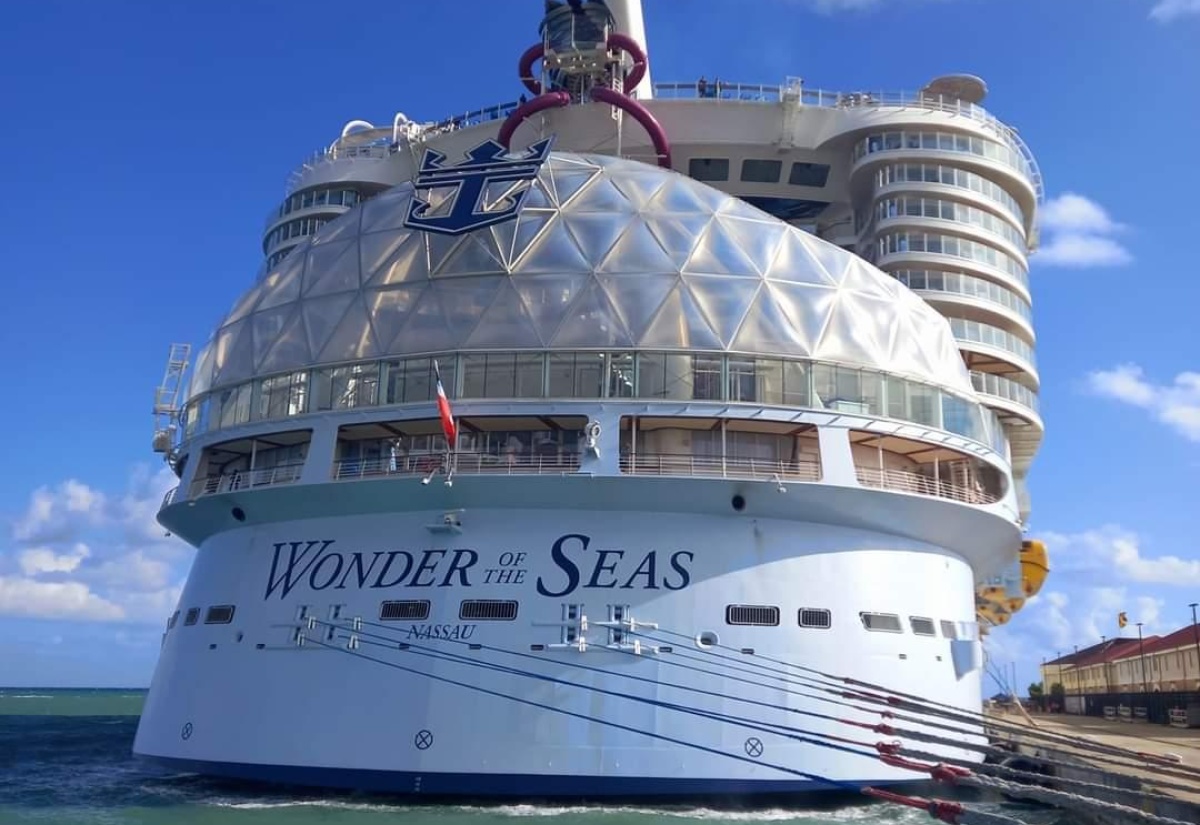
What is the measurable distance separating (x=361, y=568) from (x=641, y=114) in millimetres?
20282

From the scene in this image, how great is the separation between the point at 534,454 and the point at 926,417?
32.0 ft

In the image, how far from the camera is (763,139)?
39.8m

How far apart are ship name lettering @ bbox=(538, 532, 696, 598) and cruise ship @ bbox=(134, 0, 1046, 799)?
7 centimetres

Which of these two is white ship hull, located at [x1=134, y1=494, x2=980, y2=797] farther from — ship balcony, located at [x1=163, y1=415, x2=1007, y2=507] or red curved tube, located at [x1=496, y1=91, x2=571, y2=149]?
red curved tube, located at [x1=496, y1=91, x2=571, y2=149]

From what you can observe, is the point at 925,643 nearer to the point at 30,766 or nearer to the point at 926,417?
the point at 926,417

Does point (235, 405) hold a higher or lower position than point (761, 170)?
lower

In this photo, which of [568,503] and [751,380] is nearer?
[568,503]

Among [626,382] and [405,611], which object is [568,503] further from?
[405,611]

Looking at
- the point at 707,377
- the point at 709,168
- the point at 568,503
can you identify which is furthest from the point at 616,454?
the point at 709,168

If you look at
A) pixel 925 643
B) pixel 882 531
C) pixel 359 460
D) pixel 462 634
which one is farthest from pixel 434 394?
pixel 925 643

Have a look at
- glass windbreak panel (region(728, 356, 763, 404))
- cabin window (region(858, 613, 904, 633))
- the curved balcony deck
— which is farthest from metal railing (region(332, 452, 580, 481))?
cabin window (region(858, 613, 904, 633))

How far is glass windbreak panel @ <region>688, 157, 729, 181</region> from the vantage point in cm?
4084

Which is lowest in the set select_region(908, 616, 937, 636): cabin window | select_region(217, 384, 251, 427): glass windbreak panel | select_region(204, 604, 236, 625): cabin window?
select_region(204, 604, 236, 625): cabin window

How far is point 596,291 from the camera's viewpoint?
989 inches
